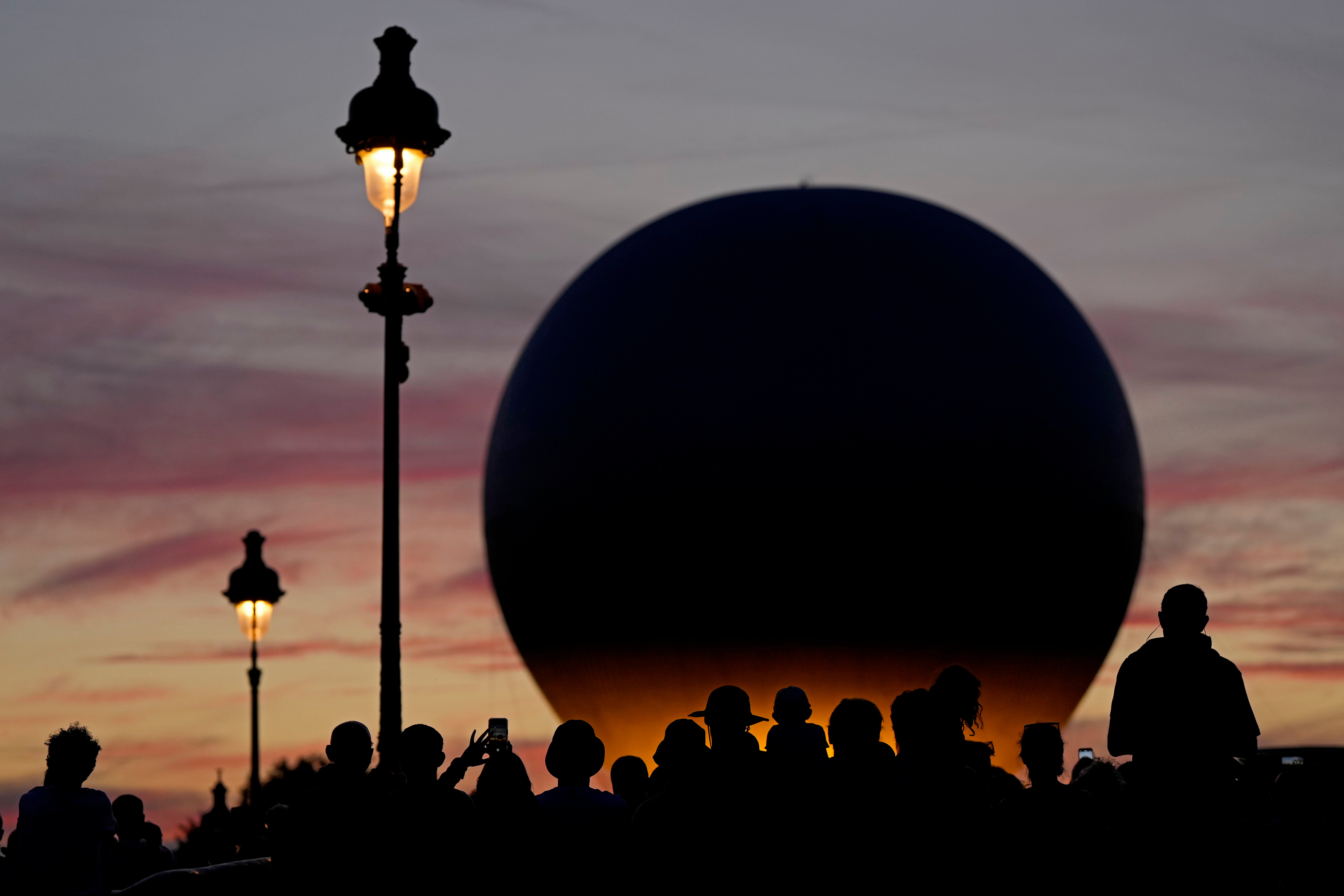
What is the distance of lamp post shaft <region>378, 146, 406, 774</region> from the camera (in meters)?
10.2

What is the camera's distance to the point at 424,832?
19.4ft

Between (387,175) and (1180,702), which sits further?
(387,175)

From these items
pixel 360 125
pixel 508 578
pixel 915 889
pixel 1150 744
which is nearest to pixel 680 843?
pixel 915 889

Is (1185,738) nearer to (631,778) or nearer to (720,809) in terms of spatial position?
(720,809)

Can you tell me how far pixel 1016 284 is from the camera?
717 inches

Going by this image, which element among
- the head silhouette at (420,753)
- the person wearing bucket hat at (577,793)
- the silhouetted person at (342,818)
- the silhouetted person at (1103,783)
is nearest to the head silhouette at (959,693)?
the silhouetted person at (1103,783)

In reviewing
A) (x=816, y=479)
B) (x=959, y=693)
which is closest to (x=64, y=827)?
(x=959, y=693)

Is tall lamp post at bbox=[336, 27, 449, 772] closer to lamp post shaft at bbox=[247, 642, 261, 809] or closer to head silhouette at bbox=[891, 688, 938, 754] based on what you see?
head silhouette at bbox=[891, 688, 938, 754]

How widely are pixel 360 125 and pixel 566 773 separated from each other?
19.8ft

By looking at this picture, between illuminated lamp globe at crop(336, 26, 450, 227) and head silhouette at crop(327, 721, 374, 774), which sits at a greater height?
illuminated lamp globe at crop(336, 26, 450, 227)

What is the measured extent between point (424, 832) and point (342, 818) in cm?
32

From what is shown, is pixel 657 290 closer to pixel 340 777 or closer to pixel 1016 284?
pixel 1016 284

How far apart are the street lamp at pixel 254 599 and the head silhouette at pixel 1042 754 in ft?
52.4

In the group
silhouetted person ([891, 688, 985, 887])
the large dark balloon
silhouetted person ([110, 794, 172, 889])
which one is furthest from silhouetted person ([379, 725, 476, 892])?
the large dark balloon
